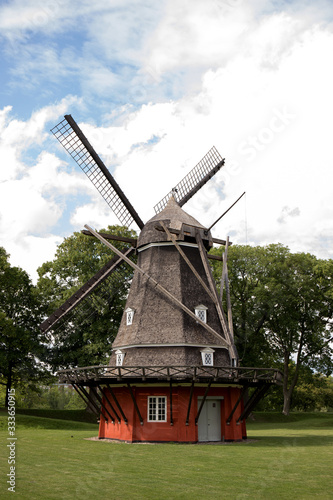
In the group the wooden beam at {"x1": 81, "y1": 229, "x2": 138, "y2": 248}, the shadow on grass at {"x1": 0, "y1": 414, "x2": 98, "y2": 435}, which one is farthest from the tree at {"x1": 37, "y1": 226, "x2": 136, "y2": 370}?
the wooden beam at {"x1": 81, "y1": 229, "x2": 138, "y2": 248}

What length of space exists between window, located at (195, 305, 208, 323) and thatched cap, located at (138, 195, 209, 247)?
3881mm

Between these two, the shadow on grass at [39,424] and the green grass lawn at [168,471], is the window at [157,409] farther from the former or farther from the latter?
the shadow on grass at [39,424]

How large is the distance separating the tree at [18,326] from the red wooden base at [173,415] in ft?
53.3

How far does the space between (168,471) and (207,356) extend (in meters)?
9.72

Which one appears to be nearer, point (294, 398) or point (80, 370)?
point (80, 370)

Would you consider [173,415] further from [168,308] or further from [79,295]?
[79,295]

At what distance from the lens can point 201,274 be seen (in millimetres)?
25844

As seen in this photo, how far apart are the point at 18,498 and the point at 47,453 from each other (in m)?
7.86

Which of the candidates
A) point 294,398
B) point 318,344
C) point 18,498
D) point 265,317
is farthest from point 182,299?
point 294,398

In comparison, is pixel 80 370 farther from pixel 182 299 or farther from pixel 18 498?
pixel 18 498

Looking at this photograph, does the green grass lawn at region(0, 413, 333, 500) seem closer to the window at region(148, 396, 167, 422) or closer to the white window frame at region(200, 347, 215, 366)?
the window at region(148, 396, 167, 422)

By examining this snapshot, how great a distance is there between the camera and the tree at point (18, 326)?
37.5 m

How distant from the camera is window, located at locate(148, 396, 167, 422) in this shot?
21969 mm

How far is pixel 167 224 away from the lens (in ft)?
86.4
